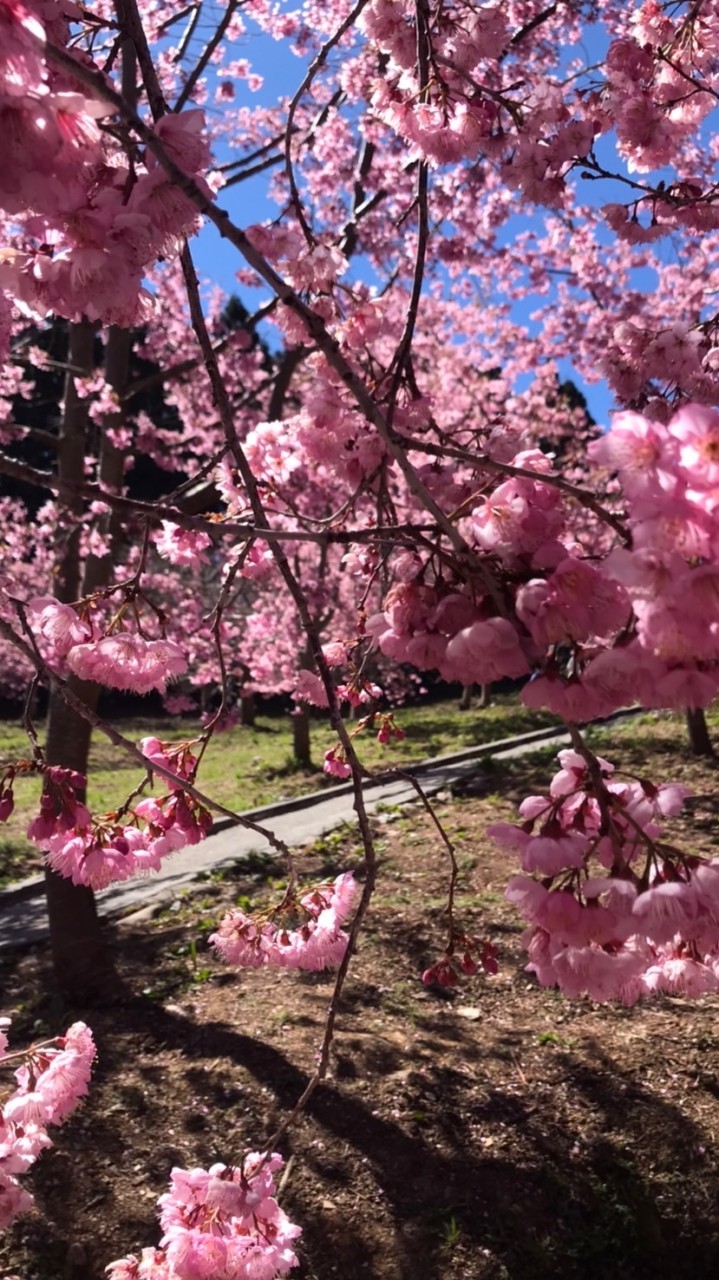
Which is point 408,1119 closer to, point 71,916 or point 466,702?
point 71,916

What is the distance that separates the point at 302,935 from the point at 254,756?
11.9 m

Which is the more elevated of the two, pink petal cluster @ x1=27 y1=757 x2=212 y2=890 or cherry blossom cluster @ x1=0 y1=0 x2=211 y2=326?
cherry blossom cluster @ x1=0 y1=0 x2=211 y2=326

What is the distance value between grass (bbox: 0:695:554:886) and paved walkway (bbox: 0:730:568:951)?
1.92 feet

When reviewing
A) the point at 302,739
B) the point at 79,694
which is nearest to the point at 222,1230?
the point at 79,694

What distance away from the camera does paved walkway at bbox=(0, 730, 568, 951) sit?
6336 mm

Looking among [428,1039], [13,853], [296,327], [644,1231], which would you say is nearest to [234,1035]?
[428,1039]

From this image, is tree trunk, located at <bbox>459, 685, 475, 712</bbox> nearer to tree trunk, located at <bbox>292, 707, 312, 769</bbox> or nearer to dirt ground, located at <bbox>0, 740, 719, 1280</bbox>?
tree trunk, located at <bbox>292, 707, 312, 769</bbox>

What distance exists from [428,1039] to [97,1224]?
152cm

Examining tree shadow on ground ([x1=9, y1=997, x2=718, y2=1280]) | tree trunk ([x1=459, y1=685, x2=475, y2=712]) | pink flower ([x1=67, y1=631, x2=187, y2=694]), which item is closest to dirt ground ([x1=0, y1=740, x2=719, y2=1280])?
tree shadow on ground ([x1=9, y1=997, x2=718, y2=1280])

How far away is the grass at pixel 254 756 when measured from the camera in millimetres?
9641

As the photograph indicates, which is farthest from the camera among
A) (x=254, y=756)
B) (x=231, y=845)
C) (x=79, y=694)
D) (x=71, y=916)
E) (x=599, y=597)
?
(x=254, y=756)

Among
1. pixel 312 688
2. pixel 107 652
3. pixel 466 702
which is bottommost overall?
pixel 466 702

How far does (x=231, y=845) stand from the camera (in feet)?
25.2

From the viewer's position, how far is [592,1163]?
10.2 ft
